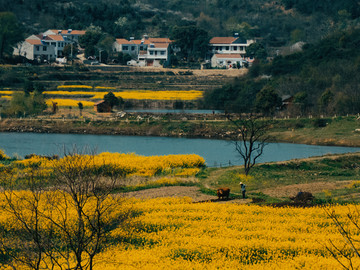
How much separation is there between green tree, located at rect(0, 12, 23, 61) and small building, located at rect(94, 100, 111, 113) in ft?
123

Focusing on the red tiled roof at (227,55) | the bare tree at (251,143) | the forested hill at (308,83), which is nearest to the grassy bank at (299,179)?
the bare tree at (251,143)

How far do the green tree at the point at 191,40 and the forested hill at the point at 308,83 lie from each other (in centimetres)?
3274

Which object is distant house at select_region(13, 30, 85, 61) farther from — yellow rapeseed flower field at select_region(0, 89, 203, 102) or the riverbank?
the riverbank

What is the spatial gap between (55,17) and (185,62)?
42766mm

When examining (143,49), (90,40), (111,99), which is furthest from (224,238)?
(143,49)

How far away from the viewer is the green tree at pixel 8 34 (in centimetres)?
11915

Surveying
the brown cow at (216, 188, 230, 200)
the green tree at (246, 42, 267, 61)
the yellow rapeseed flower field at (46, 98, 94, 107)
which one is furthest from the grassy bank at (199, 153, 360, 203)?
the green tree at (246, 42, 267, 61)

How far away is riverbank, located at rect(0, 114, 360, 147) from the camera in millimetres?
74250

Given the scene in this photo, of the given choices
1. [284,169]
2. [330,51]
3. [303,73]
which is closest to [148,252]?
[284,169]

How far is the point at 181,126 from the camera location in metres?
80.4

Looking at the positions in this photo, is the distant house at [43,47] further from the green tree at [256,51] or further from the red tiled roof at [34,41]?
the green tree at [256,51]

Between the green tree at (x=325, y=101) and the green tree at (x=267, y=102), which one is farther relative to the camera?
the green tree at (x=325, y=101)

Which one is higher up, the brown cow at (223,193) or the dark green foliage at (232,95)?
the dark green foliage at (232,95)

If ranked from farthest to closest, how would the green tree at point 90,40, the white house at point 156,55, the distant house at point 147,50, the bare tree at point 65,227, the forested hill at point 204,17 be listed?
1. the forested hill at point 204,17
2. the distant house at point 147,50
3. the white house at point 156,55
4. the green tree at point 90,40
5. the bare tree at point 65,227
